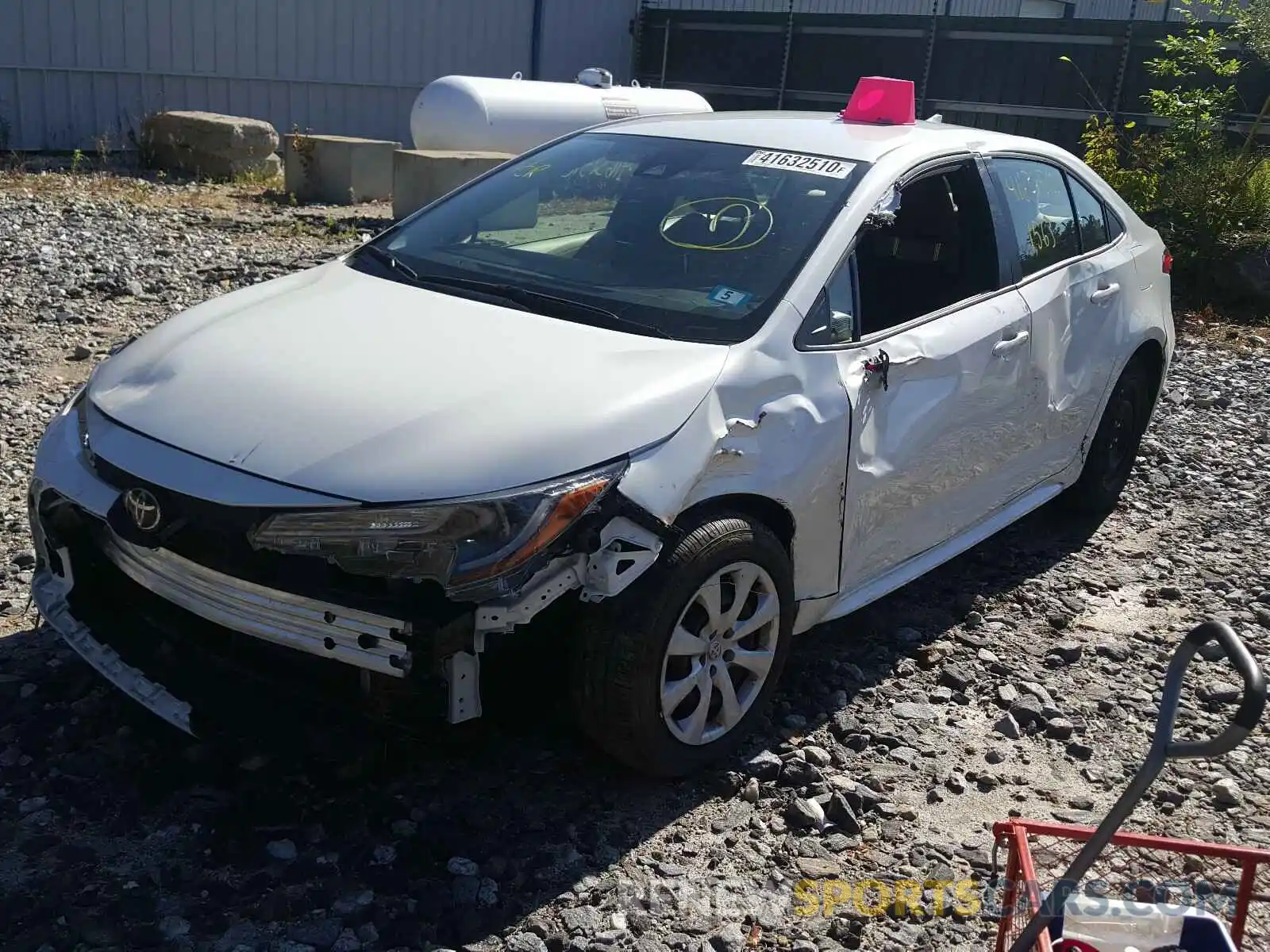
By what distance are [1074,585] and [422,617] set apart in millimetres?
3163

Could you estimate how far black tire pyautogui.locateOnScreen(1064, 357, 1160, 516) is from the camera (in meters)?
5.35

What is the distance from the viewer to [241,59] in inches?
624

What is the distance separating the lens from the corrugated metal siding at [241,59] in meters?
14.2

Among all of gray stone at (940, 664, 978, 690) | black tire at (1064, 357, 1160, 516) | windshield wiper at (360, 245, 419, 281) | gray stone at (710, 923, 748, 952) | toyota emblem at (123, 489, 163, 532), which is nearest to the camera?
gray stone at (710, 923, 748, 952)

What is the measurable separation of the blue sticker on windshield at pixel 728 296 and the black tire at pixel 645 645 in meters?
0.66

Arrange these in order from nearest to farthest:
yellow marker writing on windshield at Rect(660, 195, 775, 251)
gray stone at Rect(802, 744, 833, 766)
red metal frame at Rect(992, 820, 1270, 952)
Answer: red metal frame at Rect(992, 820, 1270, 952) < gray stone at Rect(802, 744, 833, 766) < yellow marker writing on windshield at Rect(660, 195, 775, 251)

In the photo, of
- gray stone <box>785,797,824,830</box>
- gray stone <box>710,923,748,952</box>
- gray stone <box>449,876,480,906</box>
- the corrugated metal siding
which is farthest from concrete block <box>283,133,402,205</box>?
gray stone <box>710,923,748,952</box>

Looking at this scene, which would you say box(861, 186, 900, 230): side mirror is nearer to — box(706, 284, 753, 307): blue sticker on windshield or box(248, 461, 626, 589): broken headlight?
box(706, 284, 753, 307): blue sticker on windshield

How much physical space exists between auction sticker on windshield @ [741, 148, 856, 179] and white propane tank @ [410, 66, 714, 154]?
8.80 m

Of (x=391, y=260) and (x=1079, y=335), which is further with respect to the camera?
(x=1079, y=335)

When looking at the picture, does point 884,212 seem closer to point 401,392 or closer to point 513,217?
point 513,217

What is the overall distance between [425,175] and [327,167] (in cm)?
169

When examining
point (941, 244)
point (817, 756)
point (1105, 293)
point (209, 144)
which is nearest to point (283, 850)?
point (817, 756)

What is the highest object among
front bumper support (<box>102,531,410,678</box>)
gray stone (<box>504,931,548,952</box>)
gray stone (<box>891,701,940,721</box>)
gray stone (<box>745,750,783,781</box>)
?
front bumper support (<box>102,531,410,678</box>)
